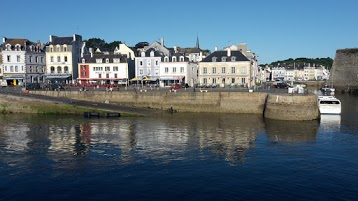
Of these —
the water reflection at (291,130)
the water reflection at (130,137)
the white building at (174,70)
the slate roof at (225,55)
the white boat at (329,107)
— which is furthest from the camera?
the white building at (174,70)

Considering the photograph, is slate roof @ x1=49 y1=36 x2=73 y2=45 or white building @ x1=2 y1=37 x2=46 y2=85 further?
slate roof @ x1=49 y1=36 x2=73 y2=45

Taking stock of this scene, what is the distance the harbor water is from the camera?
16.4 meters

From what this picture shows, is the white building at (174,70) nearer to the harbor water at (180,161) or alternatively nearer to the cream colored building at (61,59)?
the cream colored building at (61,59)

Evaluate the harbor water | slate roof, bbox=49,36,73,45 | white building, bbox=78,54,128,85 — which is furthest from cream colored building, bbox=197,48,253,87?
slate roof, bbox=49,36,73,45

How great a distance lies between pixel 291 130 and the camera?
31797 millimetres

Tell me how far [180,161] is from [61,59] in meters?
51.8

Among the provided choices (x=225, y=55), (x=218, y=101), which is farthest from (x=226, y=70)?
(x=218, y=101)

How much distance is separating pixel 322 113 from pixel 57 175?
3110 cm

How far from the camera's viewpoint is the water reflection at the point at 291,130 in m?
28.3

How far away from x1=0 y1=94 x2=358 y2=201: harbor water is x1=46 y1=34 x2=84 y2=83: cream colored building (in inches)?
1247

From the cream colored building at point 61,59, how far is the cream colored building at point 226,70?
25.1 metres

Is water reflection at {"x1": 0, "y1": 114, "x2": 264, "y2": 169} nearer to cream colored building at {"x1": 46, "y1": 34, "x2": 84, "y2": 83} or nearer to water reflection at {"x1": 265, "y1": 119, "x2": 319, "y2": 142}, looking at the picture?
water reflection at {"x1": 265, "y1": 119, "x2": 319, "y2": 142}

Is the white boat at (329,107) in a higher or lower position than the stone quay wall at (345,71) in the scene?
lower

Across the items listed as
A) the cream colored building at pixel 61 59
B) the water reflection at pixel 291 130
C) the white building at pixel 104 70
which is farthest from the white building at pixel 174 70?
the water reflection at pixel 291 130
